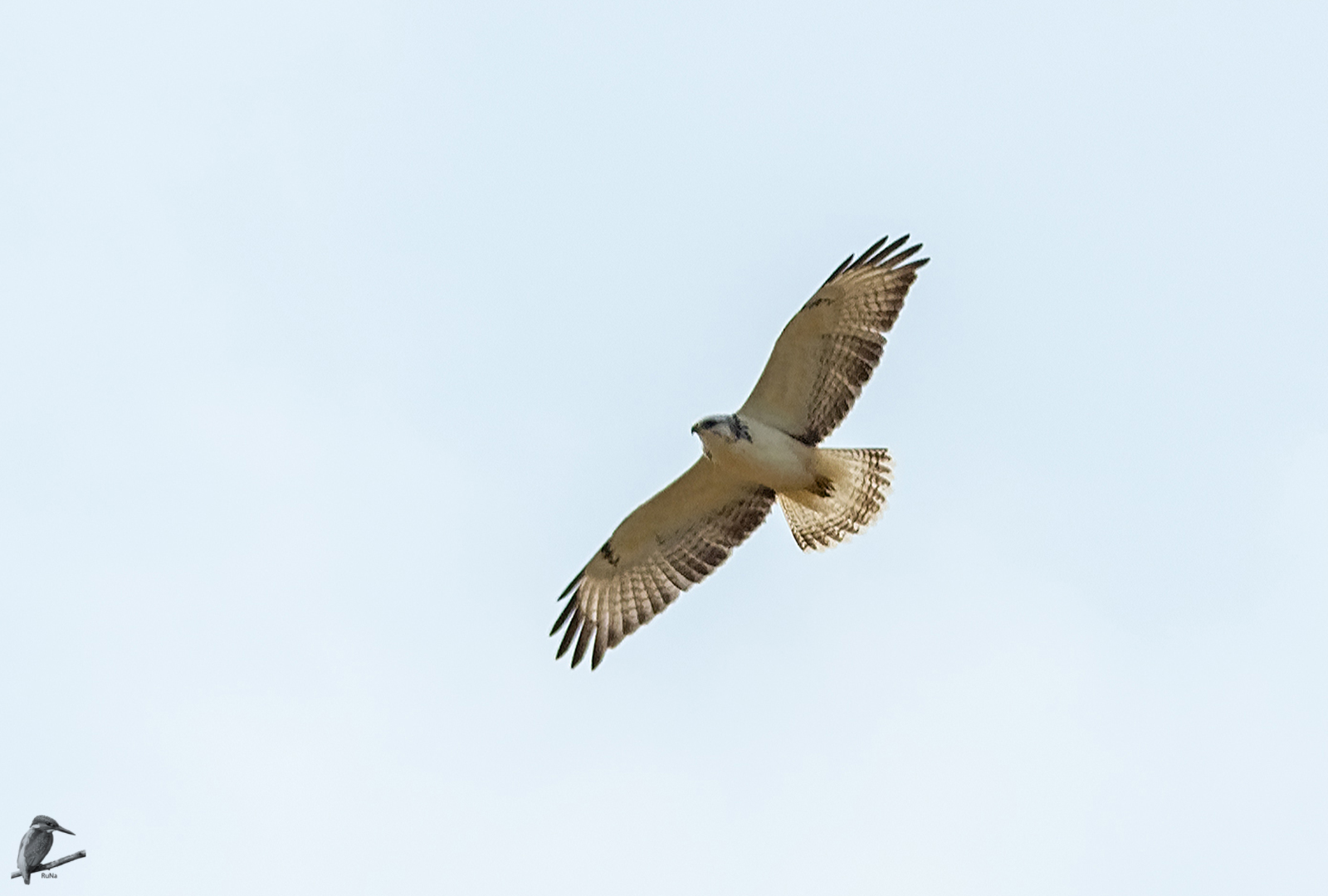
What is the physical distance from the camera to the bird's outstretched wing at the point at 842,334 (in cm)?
1284

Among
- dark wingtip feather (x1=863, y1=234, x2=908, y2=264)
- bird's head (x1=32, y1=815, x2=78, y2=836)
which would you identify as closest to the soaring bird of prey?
dark wingtip feather (x1=863, y1=234, x2=908, y2=264)

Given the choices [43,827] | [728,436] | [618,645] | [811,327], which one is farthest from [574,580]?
[43,827]

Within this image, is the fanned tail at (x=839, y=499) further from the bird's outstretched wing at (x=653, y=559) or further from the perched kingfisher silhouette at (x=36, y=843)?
Answer: the perched kingfisher silhouette at (x=36, y=843)

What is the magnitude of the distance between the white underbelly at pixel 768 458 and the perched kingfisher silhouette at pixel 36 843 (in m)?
6.55

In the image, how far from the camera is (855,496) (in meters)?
13.9

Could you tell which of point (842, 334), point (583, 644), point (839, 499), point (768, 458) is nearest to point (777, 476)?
point (768, 458)

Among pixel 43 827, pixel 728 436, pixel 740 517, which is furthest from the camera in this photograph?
pixel 740 517

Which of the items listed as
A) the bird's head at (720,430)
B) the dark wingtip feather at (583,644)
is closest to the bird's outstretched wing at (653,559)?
the dark wingtip feather at (583,644)

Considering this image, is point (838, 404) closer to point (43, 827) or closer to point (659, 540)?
point (659, 540)

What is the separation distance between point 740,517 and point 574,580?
59.2 inches

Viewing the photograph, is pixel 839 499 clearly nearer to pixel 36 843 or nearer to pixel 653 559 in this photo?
pixel 653 559

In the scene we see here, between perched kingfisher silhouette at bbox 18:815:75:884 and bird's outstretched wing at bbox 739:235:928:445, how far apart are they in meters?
6.98

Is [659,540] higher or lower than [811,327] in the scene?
lower

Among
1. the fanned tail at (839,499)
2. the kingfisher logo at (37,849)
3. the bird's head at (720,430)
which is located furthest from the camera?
the fanned tail at (839,499)
